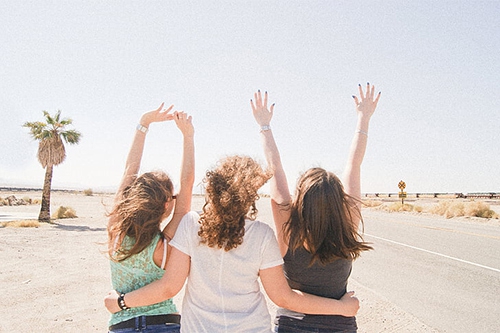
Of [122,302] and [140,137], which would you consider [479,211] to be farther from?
[122,302]

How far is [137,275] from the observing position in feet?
7.40

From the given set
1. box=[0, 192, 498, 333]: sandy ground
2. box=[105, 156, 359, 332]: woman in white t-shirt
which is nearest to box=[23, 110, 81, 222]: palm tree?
box=[0, 192, 498, 333]: sandy ground

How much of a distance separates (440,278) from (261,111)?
22.7 feet

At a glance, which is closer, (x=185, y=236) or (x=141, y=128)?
(x=185, y=236)

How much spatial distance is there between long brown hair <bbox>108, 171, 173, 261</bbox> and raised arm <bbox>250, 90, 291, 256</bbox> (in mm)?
642

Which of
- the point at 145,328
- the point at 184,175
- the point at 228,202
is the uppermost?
the point at 184,175

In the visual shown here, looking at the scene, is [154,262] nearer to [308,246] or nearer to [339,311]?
[308,246]

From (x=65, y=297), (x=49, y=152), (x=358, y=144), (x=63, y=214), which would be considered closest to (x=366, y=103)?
(x=358, y=144)

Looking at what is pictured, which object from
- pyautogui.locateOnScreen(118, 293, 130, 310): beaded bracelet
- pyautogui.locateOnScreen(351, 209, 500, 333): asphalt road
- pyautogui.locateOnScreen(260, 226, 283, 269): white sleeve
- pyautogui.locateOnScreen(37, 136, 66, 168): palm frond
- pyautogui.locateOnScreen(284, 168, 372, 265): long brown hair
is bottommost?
pyautogui.locateOnScreen(351, 209, 500, 333): asphalt road

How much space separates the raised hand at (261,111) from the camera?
8.63 feet

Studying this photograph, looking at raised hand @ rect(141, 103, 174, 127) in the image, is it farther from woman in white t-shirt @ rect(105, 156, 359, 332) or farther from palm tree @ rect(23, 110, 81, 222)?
palm tree @ rect(23, 110, 81, 222)

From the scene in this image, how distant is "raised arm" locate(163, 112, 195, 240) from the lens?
91.7 inches

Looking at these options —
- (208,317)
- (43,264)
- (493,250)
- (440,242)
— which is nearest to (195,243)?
(208,317)

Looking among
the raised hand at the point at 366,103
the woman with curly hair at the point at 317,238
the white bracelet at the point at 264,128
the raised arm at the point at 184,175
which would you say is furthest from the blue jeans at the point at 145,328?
the raised hand at the point at 366,103
